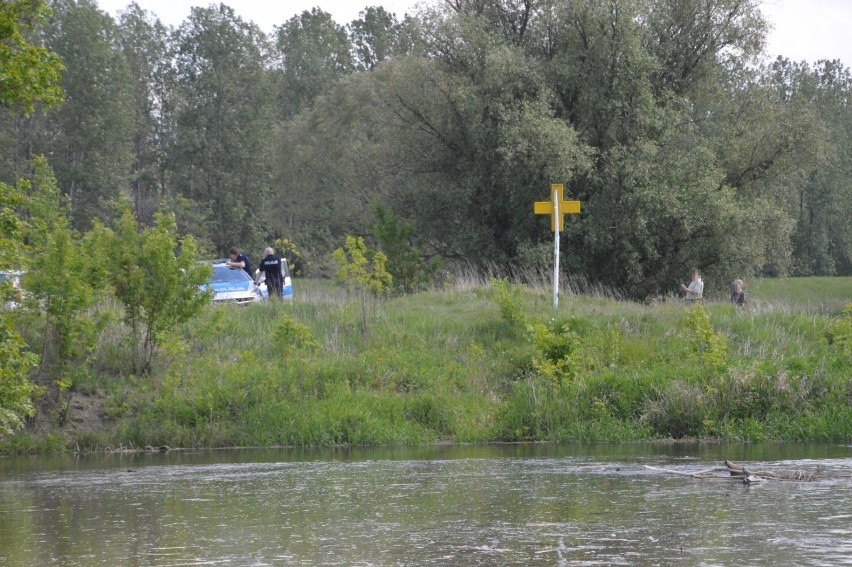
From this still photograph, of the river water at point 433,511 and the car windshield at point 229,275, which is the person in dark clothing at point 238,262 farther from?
the river water at point 433,511

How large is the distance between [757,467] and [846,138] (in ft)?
265

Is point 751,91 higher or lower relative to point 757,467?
higher

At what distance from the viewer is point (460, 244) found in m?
37.6

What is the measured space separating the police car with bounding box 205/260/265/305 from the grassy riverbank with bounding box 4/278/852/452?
5222 mm

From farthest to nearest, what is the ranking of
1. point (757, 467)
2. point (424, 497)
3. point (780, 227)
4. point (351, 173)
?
point (351, 173) → point (780, 227) → point (757, 467) → point (424, 497)

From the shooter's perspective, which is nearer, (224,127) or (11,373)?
(11,373)

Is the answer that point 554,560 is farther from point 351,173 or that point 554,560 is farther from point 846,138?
point 846,138

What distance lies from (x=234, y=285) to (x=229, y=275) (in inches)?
30.0

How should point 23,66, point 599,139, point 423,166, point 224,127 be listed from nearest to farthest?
point 23,66, point 599,139, point 423,166, point 224,127

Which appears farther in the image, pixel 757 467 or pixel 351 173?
pixel 351 173

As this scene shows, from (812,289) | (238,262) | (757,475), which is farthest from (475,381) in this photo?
(812,289)

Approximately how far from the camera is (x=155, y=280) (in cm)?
2186

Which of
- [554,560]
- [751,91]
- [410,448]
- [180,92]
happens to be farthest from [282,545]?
[180,92]

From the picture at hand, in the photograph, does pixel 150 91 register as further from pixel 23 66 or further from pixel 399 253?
pixel 23 66
